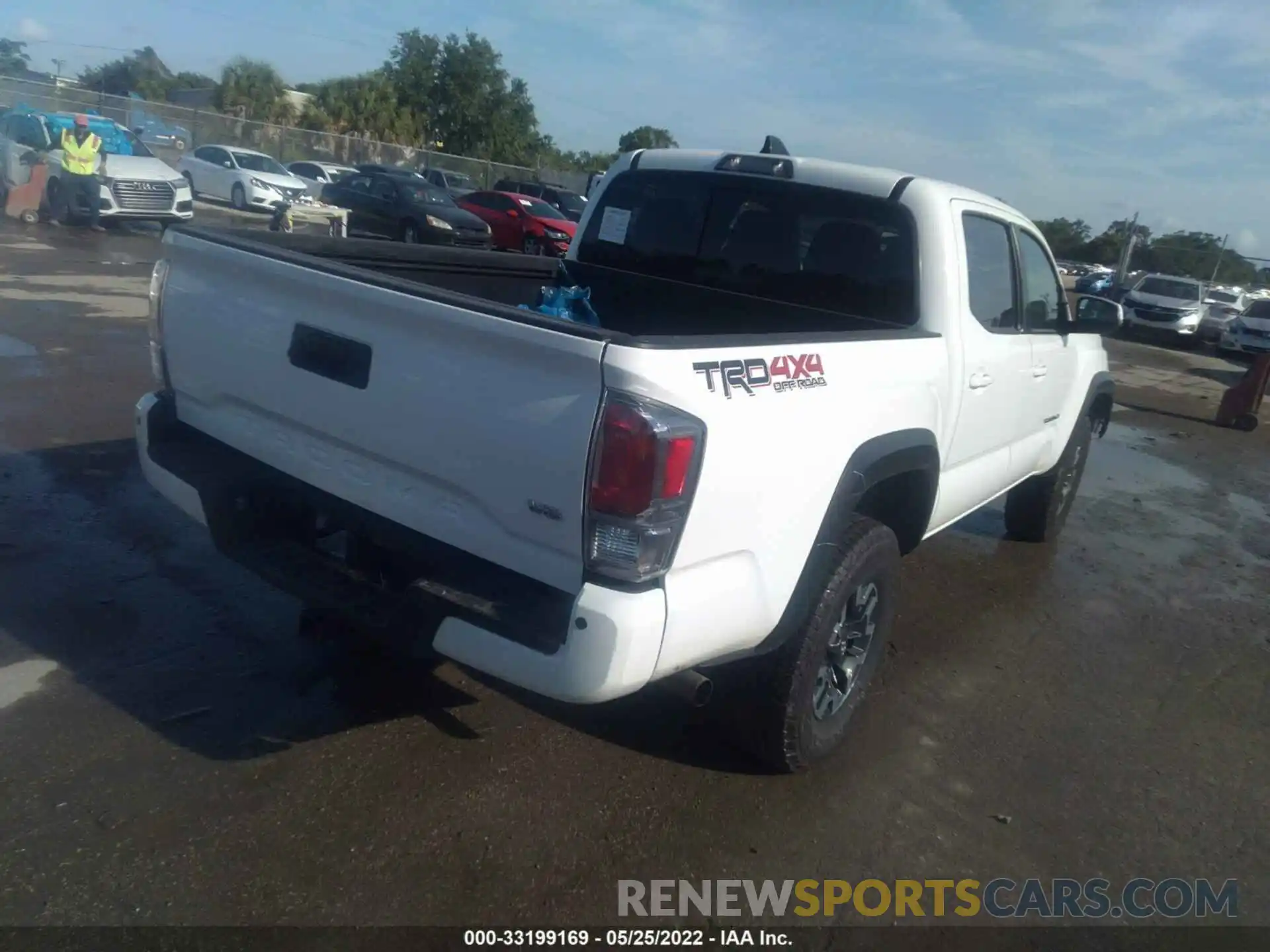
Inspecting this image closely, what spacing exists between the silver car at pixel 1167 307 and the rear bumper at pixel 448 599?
26.3 meters

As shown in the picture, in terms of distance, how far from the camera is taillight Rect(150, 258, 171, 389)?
12.0ft

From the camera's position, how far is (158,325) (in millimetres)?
3709

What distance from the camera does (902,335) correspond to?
3770mm

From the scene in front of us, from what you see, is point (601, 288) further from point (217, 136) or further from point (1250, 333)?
point (217, 136)

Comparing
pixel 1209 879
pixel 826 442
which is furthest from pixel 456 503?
pixel 1209 879

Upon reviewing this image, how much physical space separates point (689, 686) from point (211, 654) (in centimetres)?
209

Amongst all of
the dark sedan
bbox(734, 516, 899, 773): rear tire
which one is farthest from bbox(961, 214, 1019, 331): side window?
the dark sedan

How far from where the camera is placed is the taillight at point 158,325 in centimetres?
→ 365

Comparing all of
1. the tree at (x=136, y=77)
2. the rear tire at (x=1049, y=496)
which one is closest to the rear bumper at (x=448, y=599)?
the rear tire at (x=1049, y=496)

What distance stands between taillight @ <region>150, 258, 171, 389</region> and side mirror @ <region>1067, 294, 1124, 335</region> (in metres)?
4.34

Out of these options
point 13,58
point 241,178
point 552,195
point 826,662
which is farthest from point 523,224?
point 13,58

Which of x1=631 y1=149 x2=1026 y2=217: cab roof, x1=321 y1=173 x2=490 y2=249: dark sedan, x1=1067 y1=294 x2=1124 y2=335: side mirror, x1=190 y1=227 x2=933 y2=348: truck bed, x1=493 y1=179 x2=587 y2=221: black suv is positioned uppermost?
x1=631 y1=149 x2=1026 y2=217: cab roof

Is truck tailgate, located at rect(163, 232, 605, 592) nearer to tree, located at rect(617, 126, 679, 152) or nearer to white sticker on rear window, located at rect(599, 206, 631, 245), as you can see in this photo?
white sticker on rear window, located at rect(599, 206, 631, 245)

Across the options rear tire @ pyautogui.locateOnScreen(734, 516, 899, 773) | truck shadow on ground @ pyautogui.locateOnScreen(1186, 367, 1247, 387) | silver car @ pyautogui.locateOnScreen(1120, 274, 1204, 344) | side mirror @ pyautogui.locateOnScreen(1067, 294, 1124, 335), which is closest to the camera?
rear tire @ pyautogui.locateOnScreen(734, 516, 899, 773)
